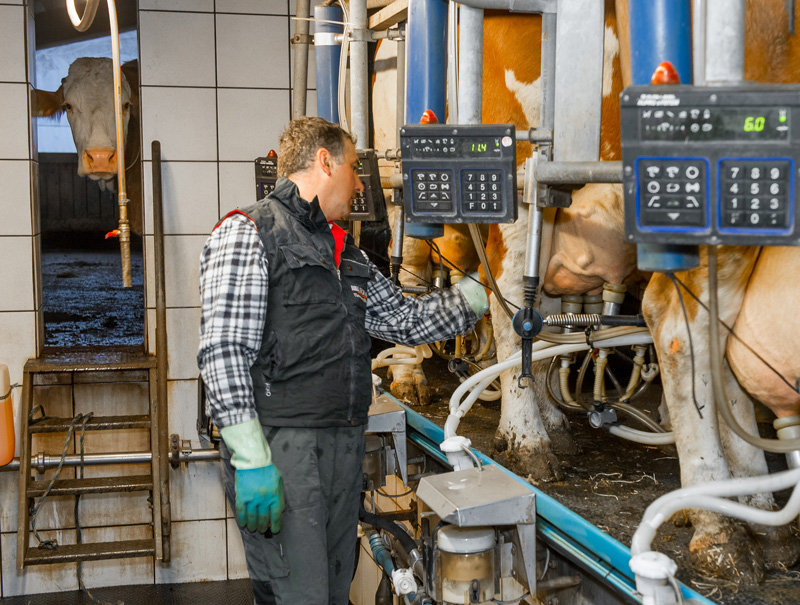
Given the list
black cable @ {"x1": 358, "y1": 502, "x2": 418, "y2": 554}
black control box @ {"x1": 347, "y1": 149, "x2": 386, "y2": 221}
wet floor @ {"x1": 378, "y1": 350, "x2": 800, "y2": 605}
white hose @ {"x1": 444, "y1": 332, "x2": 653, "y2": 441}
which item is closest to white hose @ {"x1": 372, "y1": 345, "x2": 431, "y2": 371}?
wet floor @ {"x1": 378, "y1": 350, "x2": 800, "y2": 605}

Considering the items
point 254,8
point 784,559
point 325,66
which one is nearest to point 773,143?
point 784,559

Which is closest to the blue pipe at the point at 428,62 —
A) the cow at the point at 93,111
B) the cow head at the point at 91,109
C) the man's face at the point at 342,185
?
the man's face at the point at 342,185

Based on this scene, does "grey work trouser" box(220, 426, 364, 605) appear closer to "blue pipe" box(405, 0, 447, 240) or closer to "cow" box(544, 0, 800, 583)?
"blue pipe" box(405, 0, 447, 240)

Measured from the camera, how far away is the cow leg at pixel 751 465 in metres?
1.42

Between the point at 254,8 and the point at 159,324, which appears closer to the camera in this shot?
the point at 159,324

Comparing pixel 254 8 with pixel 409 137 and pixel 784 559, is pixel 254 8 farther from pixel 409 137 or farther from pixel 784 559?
pixel 784 559

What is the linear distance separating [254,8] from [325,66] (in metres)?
0.85

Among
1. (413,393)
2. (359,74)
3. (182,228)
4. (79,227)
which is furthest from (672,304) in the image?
(79,227)

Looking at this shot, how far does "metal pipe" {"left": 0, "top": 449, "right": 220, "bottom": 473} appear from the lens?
3359 millimetres

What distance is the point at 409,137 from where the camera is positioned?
1533mm

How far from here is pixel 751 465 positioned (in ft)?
5.07

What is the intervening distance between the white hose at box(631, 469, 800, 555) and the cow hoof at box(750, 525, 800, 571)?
0.35m

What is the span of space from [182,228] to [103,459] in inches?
40.9

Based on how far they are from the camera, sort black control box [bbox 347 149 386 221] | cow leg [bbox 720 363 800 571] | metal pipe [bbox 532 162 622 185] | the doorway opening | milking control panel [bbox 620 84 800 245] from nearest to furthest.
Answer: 1. milking control panel [bbox 620 84 800 245]
2. metal pipe [bbox 532 162 622 185]
3. cow leg [bbox 720 363 800 571]
4. black control box [bbox 347 149 386 221]
5. the doorway opening
